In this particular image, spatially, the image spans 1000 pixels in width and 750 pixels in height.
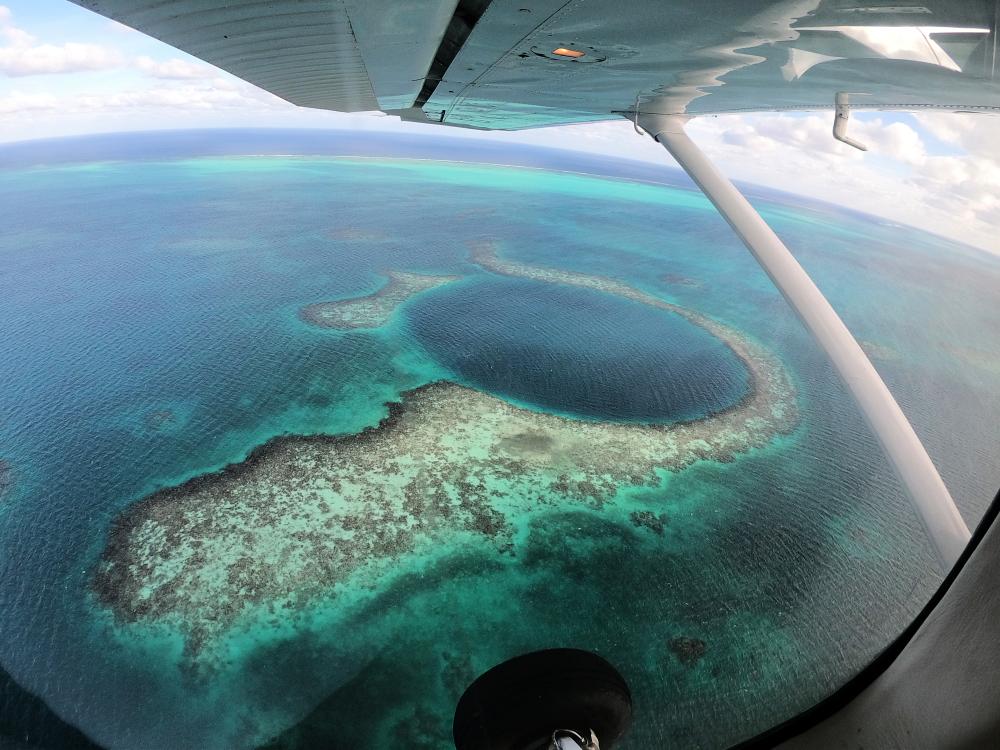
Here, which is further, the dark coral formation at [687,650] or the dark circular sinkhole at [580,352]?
the dark circular sinkhole at [580,352]

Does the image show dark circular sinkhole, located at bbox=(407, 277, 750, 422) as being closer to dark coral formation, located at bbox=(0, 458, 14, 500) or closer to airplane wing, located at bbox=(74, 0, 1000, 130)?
dark coral formation, located at bbox=(0, 458, 14, 500)

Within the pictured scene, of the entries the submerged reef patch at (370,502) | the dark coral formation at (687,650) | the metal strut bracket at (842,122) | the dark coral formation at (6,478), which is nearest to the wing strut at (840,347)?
the metal strut bracket at (842,122)

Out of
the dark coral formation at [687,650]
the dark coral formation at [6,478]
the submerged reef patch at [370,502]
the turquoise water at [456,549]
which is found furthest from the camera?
the dark coral formation at [6,478]

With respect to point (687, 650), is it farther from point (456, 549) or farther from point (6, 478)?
point (6, 478)

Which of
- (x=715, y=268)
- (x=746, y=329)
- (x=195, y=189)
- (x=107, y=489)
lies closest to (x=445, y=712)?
(x=107, y=489)

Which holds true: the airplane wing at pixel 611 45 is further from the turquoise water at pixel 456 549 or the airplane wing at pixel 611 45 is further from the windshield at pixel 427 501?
the turquoise water at pixel 456 549

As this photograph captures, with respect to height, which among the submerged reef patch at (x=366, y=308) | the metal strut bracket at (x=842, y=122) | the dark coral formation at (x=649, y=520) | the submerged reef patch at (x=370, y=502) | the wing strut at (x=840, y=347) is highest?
the metal strut bracket at (x=842, y=122)
